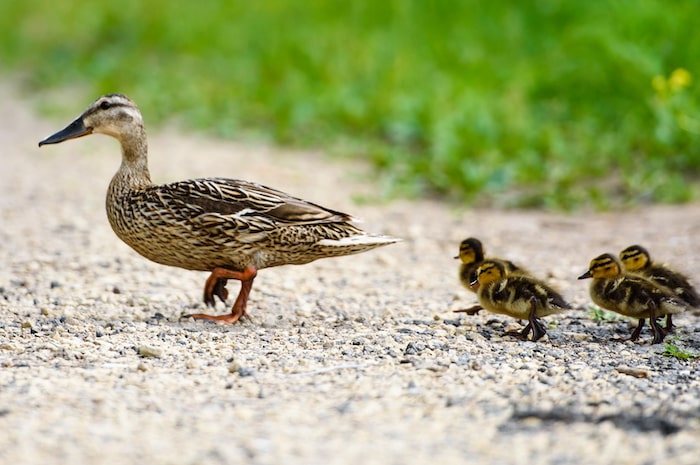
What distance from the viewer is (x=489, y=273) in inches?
232

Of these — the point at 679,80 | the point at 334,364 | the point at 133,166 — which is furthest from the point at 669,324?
the point at 679,80

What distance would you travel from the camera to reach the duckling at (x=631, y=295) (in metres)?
5.47

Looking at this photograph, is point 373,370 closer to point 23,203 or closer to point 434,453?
point 434,453

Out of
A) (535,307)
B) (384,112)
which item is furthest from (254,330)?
(384,112)

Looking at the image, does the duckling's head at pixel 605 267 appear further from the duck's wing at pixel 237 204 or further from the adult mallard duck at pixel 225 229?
the duck's wing at pixel 237 204

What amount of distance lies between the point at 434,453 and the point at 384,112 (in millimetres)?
8429

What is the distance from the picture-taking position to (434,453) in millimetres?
3707

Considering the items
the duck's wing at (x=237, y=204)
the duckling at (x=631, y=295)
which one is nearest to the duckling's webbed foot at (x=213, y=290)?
the duck's wing at (x=237, y=204)

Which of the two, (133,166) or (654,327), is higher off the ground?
(133,166)

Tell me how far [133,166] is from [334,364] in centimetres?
207

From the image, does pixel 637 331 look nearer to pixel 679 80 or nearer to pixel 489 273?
pixel 489 273

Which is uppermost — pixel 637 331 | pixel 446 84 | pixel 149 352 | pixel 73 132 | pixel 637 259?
pixel 446 84

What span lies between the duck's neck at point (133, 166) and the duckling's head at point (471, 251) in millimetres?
1920

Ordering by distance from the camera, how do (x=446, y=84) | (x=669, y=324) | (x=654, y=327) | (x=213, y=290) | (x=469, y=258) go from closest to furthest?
(x=654, y=327), (x=669, y=324), (x=213, y=290), (x=469, y=258), (x=446, y=84)
